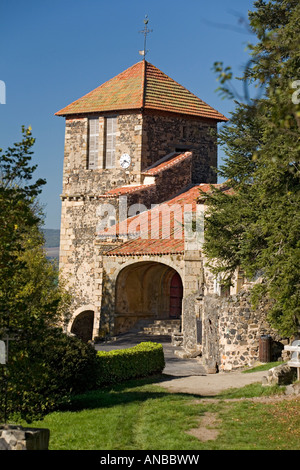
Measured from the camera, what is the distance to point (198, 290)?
26953 mm

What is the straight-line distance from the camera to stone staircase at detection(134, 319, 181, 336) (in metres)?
29.7

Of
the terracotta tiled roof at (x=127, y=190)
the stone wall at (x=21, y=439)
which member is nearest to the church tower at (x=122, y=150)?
the terracotta tiled roof at (x=127, y=190)

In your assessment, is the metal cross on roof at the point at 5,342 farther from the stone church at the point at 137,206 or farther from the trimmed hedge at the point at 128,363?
the stone church at the point at 137,206

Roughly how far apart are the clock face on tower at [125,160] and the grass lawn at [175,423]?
72.0ft

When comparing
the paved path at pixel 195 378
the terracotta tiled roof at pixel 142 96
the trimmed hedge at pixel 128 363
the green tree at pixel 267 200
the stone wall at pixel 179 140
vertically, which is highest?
the terracotta tiled roof at pixel 142 96

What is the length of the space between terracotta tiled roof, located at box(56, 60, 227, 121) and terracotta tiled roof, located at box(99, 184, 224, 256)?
6436 millimetres

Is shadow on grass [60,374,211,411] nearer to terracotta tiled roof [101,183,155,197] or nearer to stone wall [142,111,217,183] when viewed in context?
terracotta tiled roof [101,183,155,197]

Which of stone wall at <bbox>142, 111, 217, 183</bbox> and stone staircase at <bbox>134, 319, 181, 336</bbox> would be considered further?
stone wall at <bbox>142, 111, 217, 183</bbox>

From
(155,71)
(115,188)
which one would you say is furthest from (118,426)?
(155,71)

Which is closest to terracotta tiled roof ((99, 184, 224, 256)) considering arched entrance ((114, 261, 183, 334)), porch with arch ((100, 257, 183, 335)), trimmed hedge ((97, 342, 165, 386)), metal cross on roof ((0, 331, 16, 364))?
porch with arch ((100, 257, 183, 335))

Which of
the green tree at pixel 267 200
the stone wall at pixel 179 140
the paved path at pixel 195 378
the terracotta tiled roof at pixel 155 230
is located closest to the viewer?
the green tree at pixel 267 200

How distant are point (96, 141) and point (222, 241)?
19569 mm

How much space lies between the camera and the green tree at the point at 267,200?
566 inches

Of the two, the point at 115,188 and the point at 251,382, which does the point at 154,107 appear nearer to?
the point at 115,188
